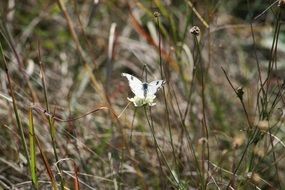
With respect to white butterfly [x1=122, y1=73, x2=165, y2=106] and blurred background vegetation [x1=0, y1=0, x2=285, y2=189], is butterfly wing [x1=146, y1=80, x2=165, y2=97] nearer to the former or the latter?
white butterfly [x1=122, y1=73, x2=165, y2=106]

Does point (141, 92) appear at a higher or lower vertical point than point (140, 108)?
lower

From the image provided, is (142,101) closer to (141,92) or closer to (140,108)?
(141,92)

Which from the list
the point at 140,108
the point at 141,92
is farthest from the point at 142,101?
the point at 140,108

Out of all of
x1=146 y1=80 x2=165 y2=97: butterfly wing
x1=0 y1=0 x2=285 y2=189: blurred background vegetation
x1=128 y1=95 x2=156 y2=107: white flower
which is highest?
x1=0 y1=0 x2=285 y2=189: blurred background vegetation

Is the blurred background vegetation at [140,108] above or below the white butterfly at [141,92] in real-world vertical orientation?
above

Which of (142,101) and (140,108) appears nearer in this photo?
(142,101)

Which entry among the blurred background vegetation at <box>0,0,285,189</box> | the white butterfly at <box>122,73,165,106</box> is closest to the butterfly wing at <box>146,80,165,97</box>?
the white butterfly at <box>122,73,165,106</box>

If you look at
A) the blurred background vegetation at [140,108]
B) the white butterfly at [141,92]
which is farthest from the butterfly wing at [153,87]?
the blurred background vegetation at [140,108]

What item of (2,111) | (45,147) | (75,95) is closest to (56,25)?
(75,95)

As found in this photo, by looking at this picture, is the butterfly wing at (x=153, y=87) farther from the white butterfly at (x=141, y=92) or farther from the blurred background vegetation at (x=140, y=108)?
the blurred background vegetation at (x=140, y=108)
